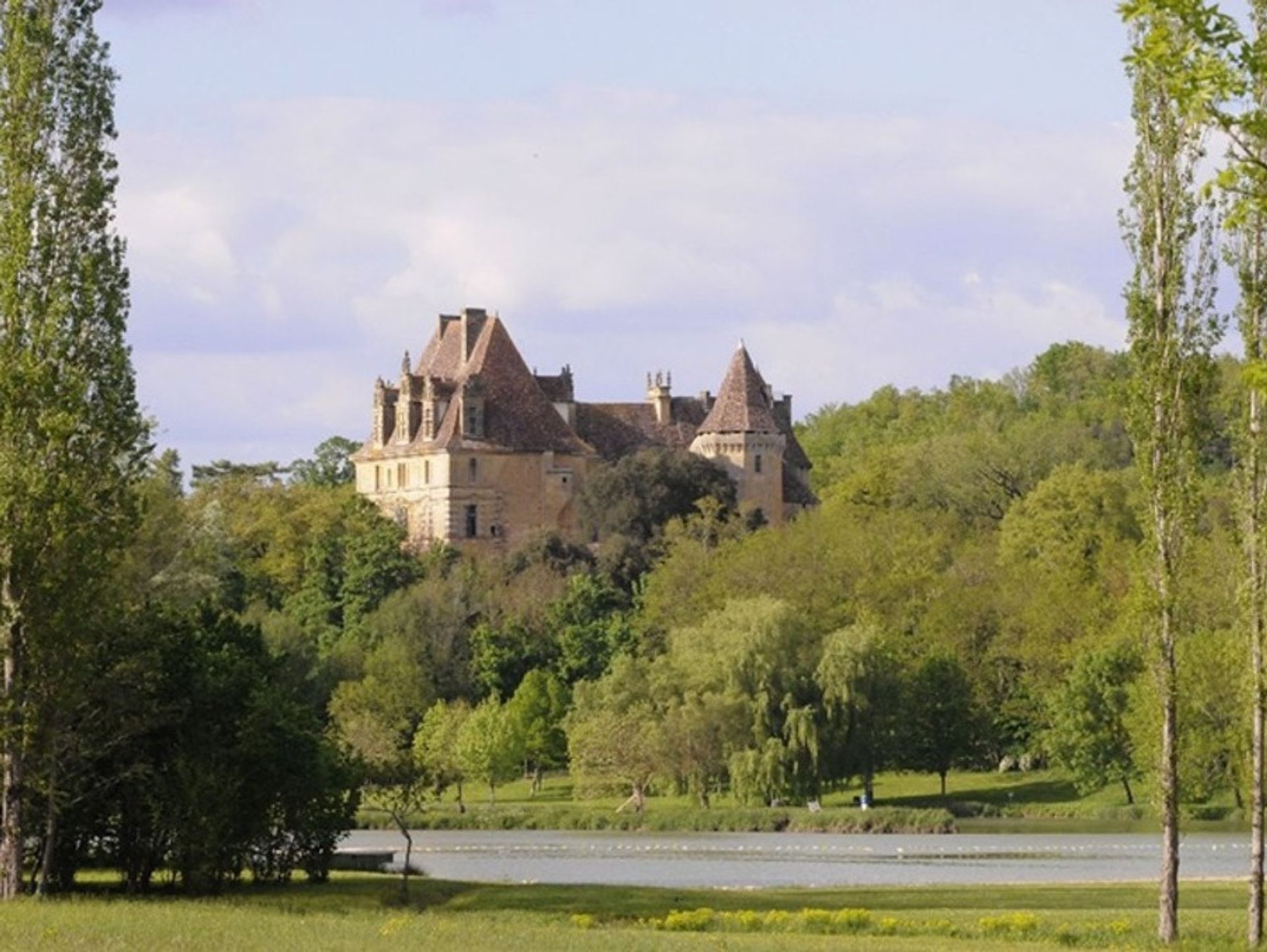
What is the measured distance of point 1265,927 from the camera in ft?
103

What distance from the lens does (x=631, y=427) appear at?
12900cm

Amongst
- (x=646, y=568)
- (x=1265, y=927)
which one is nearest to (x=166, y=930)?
(x=1265, y=927)

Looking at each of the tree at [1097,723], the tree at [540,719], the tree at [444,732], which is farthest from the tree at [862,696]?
the tree at [540,719]

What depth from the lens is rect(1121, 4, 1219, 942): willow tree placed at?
105 ft

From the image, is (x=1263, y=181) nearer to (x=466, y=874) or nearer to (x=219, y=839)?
(x=219, y=839)

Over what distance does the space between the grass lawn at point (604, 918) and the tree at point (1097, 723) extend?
31.0 meters

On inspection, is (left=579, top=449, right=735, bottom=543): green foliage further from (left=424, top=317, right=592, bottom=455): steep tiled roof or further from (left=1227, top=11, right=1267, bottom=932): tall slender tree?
(left=1227, top=11, right=1267, bottom=932): tall slender tree

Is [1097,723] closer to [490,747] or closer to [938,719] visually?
[938,719]

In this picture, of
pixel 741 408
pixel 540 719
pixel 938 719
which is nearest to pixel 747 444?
pixel 741 408

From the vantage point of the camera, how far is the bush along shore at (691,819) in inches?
2670

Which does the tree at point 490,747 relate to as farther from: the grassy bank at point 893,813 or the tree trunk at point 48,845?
the tree trunk at point 48,845

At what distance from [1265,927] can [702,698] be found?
41031 millimetres

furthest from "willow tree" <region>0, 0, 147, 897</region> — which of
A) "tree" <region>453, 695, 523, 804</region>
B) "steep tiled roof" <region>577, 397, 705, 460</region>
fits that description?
"steep tiled roof" <region>577, 397, 705, 460</region>

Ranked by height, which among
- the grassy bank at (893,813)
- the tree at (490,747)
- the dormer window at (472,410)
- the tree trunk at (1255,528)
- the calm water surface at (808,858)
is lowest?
the calm water surface at (808,858)
